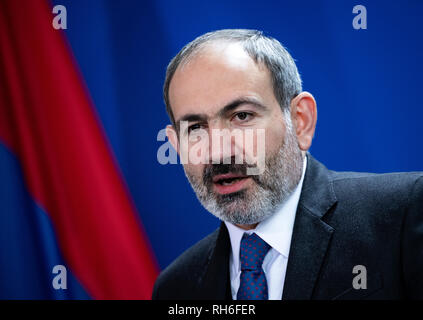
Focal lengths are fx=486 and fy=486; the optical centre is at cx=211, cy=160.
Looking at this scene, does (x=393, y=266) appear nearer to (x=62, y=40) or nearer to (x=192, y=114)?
(x=192, y=114)

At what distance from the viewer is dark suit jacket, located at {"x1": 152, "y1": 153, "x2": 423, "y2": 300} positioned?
1592mm

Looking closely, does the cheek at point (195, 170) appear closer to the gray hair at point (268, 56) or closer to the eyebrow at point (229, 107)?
the eyebrow at point (229, 107)

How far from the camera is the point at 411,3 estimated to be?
2.38m

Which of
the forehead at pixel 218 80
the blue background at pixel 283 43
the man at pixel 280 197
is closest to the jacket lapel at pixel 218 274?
the man at pixel 280 197

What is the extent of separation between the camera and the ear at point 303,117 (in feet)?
6.21

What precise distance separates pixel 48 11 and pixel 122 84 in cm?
56

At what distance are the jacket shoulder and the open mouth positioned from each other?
1.39ft

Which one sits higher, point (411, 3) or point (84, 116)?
point (411, 3)

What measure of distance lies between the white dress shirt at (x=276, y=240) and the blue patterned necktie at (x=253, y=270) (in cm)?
2

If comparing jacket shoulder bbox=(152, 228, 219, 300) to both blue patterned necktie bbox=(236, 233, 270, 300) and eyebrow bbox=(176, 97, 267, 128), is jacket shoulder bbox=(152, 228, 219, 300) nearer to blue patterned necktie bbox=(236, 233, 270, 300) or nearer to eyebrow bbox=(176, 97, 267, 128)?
blue patterned necktie bbox=(236, 233, 270, 300)
